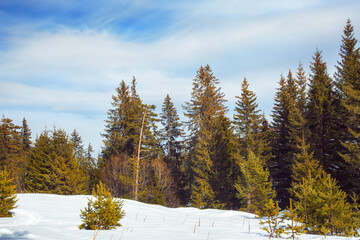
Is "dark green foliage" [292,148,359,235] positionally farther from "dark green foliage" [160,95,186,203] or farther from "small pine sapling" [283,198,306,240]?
"dark green foliage" [160,95,186,203]

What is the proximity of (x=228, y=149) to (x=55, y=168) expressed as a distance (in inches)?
753

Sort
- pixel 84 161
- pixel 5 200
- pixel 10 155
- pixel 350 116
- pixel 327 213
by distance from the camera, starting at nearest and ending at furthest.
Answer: pixel 327 213 → pixel 5 200 → pixel 350 116 → pixel 10 155 → pixel 84 161

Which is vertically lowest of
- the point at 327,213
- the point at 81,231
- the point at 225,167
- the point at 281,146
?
the point at 81,231

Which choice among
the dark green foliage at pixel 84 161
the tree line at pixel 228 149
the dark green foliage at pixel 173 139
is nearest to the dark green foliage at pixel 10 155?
the tree line at pixel 228 149

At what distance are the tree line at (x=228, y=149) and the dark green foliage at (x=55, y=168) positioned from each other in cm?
11

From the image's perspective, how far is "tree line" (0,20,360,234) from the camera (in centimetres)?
2162

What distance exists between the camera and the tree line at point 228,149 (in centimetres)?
2162

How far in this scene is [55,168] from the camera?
2680cm

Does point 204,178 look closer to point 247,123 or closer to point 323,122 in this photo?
point 247,123

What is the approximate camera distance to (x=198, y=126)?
35.8m

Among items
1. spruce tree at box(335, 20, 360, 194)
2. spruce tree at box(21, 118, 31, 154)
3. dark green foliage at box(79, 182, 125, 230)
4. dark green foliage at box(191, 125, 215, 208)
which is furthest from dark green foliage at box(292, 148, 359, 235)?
spruce tree at box(21, 118, 31, 154)

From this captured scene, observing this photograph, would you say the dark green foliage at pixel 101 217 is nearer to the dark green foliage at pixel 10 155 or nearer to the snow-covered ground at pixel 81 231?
the snow-covered ground at pixel 81 231

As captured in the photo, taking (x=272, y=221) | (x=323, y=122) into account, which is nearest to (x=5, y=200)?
(x=272, y=221)

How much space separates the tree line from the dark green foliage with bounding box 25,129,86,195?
11cm
